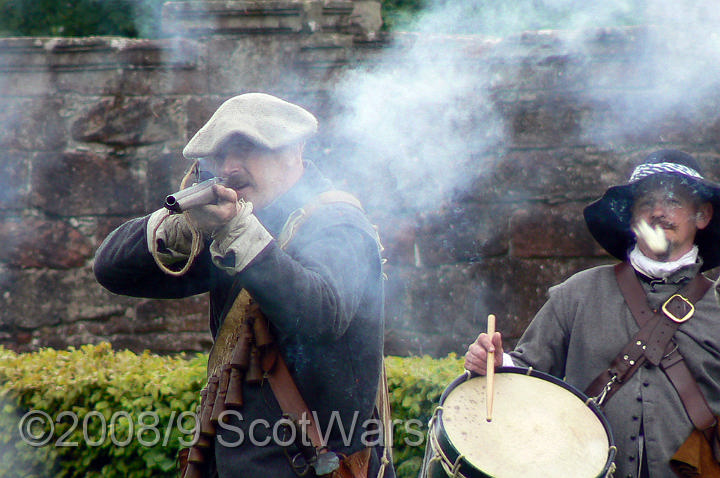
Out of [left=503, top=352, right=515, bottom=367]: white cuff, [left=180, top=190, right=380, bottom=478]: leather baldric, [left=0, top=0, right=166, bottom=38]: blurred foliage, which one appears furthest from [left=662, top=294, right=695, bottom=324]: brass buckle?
[left=0, top=0, right=166, bottom=38]: blurred foliage

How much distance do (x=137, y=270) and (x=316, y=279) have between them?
0.78 m

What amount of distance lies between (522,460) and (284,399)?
2.92 feet

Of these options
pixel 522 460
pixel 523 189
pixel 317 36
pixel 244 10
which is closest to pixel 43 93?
pixel 244 10

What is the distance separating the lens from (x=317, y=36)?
20.2 ft

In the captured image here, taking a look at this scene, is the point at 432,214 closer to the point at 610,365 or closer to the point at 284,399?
the point at 610,365

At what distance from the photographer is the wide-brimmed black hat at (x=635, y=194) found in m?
3.87

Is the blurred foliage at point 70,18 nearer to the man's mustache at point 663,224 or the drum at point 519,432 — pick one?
the man's mustache at point 663,224

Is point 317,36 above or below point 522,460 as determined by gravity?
above

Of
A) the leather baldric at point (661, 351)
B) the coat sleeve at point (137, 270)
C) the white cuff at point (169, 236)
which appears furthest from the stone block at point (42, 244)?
the leather baldric at point (661, 351)

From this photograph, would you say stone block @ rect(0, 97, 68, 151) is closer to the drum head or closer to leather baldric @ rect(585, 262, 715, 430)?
the drum head

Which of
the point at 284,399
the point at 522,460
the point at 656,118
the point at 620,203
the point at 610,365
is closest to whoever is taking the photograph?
the point at 284,399

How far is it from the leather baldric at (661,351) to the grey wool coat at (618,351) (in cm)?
2

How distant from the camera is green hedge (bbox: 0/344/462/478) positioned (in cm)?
461

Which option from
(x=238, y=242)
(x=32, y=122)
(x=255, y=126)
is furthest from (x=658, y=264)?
(x=32, y=122)
